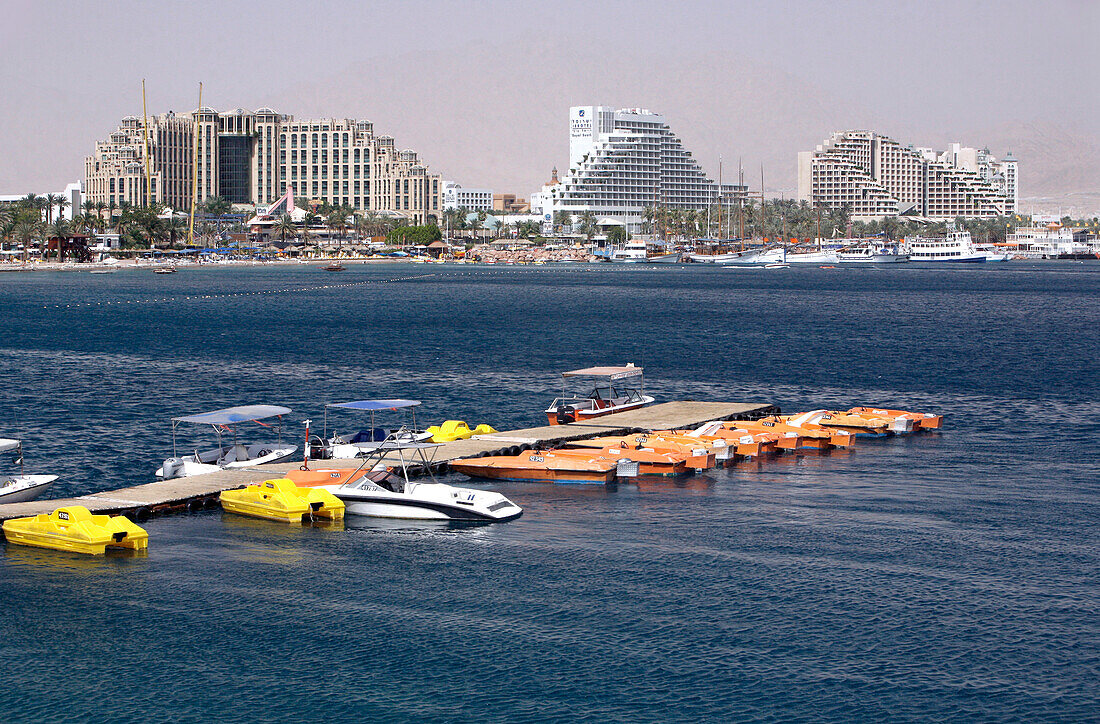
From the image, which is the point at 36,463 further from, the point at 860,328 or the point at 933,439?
the point at 860,328

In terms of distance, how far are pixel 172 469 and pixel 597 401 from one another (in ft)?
76.0

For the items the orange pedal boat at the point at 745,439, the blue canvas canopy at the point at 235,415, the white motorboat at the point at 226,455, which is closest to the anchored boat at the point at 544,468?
the orange pedal boat at the point at 745,439

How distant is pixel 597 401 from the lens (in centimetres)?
6400

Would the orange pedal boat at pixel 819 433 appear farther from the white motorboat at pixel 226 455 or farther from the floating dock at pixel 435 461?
the white motorboat at pixel 226 455

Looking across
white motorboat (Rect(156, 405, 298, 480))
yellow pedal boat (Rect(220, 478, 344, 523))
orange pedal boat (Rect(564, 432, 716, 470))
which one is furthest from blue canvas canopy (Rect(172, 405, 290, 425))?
orange pedal boat (Rect(564, 432, 716, 470))

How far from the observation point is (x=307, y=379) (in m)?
81.1

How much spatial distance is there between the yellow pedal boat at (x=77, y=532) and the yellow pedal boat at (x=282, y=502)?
4.29 m

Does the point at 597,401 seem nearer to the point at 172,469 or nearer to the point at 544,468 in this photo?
the point at 544,468

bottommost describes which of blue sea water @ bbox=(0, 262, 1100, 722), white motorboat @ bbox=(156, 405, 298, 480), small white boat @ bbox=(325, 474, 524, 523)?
blue sea water @ bbox=(0, 262, 1100, 722)

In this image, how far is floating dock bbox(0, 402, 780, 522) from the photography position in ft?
137

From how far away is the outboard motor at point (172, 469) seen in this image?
47825 millimetres

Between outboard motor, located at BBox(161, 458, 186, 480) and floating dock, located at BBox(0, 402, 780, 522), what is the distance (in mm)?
1695

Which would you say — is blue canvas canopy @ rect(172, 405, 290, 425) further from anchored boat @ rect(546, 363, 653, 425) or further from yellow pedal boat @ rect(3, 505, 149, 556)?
anchored boat @ rect(546, 363, 653, 425)

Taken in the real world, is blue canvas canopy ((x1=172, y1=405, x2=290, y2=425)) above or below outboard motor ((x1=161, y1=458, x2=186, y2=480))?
above
